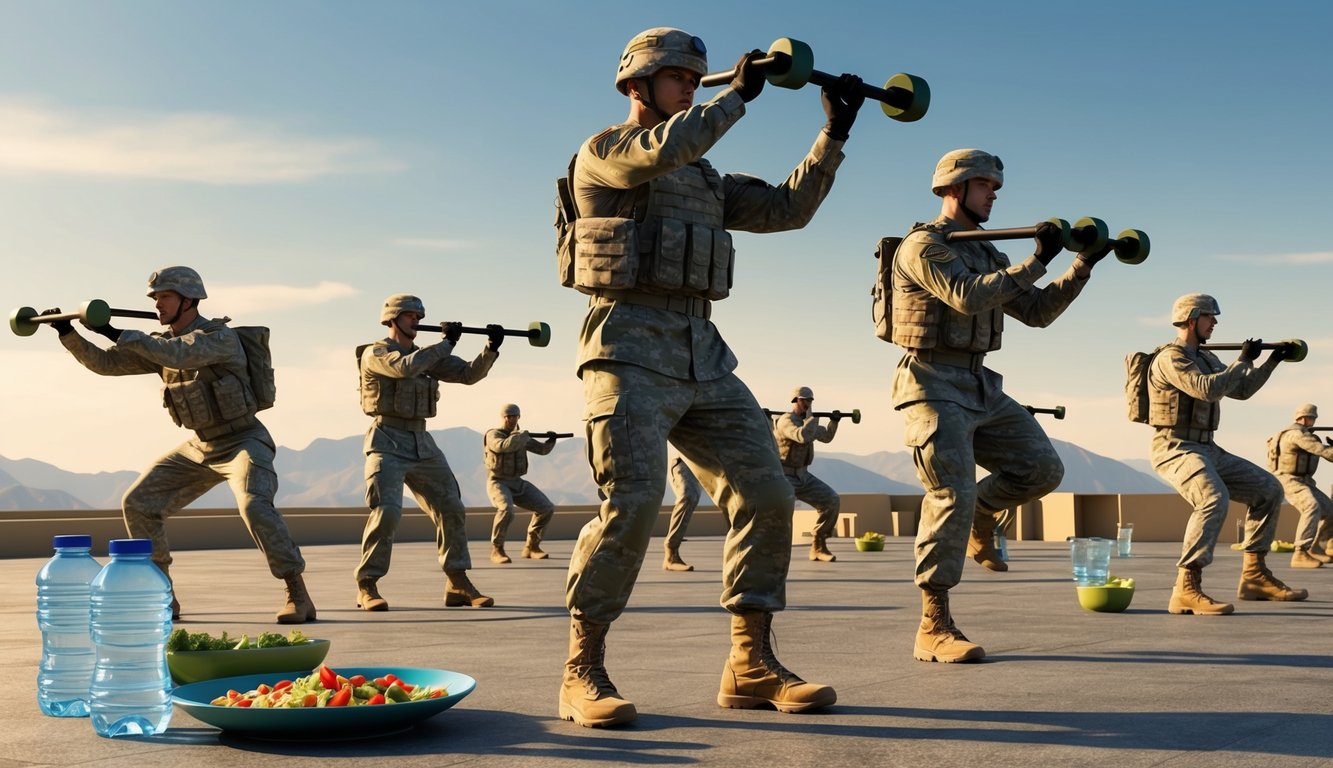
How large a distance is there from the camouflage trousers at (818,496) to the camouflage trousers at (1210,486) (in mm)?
8784

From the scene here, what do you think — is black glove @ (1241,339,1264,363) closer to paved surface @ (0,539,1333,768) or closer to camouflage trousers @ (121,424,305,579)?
paved surface @ (0,539,1333,768)

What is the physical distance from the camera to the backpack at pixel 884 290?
783 cm

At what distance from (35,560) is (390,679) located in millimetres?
20980

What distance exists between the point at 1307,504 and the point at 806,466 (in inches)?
255

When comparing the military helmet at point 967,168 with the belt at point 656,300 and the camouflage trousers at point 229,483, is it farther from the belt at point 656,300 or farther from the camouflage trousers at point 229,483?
the camouflage trousers at point 229,483

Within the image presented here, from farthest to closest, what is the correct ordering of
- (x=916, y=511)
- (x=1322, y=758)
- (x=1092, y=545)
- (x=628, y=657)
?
(x=916, y=511) < (x=1092, y=545) < (x=628, y=657) < (x=1322, y=758)

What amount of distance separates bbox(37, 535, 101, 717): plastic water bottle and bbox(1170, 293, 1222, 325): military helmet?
7.85m

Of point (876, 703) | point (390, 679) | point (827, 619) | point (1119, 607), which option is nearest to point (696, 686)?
point (876, 703)

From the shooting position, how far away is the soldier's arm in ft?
19.1

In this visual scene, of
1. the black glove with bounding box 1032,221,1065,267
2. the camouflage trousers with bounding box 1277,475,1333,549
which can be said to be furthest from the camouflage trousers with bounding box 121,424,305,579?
the camouflage trousers with bounding box 1277,475,1333,549

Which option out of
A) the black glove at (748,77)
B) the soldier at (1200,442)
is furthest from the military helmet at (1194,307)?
the black glove at (748,77)

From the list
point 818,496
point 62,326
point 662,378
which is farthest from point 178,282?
point 818,496

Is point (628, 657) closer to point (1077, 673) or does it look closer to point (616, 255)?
point (1077, 673)

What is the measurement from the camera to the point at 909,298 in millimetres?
7613
